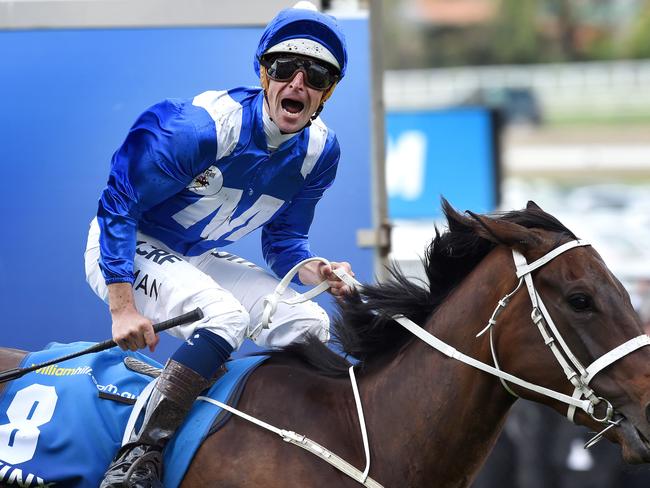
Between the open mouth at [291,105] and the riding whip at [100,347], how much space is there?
0.73 meters

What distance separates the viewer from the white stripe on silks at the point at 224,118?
137 inches

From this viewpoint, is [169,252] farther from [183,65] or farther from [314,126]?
[183,65]

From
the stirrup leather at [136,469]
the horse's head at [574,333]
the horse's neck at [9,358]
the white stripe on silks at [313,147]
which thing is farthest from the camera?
the white stripe on silks at [313,147]

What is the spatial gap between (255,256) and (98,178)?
798 mm

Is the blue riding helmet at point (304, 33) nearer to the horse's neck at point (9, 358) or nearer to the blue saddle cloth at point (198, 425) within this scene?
Answer: the blue saddle cloth at point (198, 425)

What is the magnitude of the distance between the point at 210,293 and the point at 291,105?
69cm

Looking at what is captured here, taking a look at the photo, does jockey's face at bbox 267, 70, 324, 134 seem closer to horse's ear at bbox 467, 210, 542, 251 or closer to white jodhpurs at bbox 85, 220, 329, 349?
white jodhpurs at bbox 85, 220, 329, 349

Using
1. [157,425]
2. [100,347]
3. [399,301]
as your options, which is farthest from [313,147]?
[157,425]

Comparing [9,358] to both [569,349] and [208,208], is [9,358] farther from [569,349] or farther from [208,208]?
[569,349]

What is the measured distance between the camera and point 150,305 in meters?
3.52

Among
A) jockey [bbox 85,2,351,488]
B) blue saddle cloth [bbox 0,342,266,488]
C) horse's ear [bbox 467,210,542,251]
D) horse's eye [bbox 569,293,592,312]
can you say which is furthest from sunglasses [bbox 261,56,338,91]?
horse's eye [bbox 569,293,592,312]

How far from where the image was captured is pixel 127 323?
3295mm

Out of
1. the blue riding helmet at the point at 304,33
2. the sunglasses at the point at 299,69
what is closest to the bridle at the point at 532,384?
the sunglasses at the point at 299,69

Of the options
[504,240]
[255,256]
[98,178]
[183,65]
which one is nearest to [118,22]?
[183,65]
